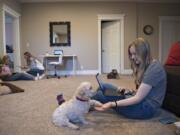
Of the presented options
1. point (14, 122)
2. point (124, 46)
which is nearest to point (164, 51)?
point (124, 46)

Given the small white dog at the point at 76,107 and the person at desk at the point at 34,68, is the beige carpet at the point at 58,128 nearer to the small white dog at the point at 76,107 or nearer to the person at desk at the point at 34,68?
the small white dog at the point at 76,107

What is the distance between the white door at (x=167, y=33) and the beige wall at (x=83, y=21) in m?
0.27

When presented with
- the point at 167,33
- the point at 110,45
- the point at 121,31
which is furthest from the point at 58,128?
the point at 167,33

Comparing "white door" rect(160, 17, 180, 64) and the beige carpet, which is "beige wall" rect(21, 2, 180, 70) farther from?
the beige carpet

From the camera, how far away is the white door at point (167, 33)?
952 centimetres

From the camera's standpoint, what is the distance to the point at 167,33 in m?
9.61

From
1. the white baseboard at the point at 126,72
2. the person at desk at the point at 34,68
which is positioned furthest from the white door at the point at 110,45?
the person at desk at the point at 34,68

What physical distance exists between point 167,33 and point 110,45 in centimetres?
221

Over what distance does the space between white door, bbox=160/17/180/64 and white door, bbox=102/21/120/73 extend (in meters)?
1.66

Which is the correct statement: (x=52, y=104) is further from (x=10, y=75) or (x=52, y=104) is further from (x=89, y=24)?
(x=89, y=24)

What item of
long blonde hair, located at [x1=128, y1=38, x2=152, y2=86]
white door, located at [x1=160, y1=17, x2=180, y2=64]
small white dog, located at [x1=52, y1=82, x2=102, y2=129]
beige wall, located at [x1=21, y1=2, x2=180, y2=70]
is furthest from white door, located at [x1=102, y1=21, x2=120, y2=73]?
small white dog, located at [x1=52, y1=82, x2=102, y2=129]

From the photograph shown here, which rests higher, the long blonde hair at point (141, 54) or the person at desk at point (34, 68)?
the long blonde hair at point (141, 54)

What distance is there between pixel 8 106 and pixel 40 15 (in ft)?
20.1

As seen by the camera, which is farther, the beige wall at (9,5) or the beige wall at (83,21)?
the beige wall at (83,21)
